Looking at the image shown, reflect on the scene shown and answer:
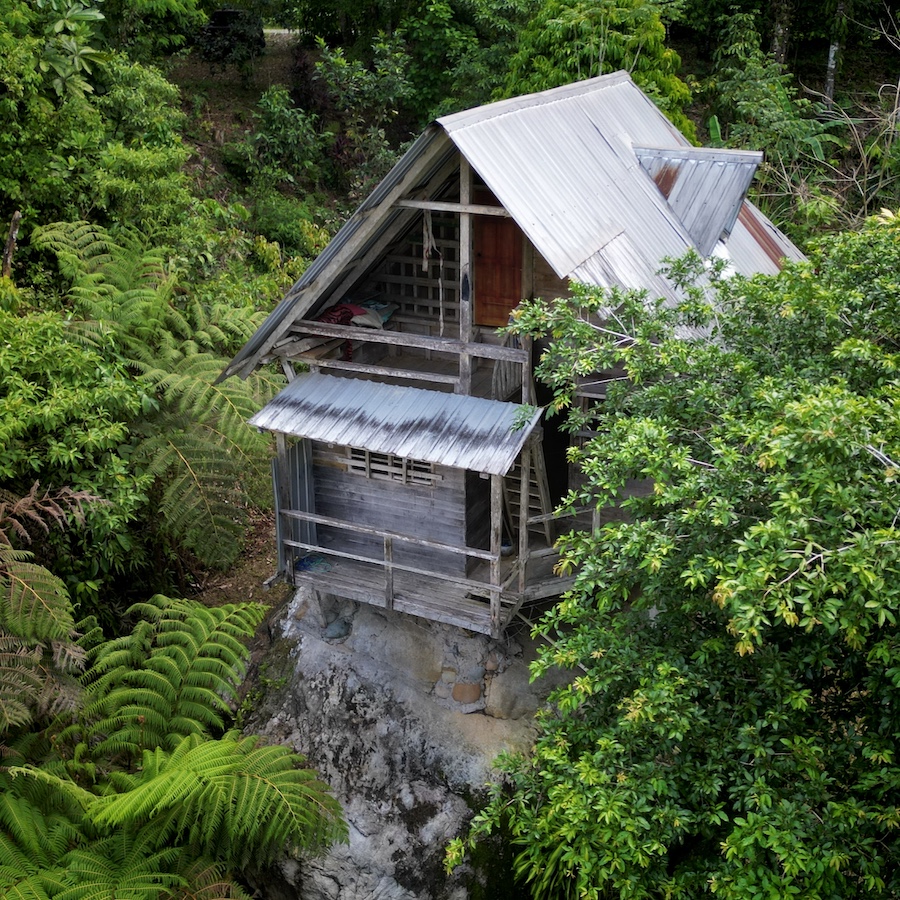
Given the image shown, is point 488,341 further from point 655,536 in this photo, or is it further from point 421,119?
point 421,119

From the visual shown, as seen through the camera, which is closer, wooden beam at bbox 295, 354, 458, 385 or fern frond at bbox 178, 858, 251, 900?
fern frond at bbox 178, 858, 251, 900

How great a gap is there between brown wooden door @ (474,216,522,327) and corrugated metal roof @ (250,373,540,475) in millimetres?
1068

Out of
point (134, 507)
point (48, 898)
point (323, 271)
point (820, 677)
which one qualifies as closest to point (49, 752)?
point (48, 898)

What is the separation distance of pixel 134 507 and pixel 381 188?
5.16m

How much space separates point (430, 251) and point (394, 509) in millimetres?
3071

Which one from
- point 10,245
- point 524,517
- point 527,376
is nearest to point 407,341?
point 527,376

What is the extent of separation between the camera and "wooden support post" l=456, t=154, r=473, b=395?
9.52 meters

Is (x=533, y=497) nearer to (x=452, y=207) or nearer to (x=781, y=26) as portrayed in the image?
(x=452, y=207)

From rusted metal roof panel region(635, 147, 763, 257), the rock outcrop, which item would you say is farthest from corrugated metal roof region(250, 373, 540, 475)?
rusted metal roof panel region(635, 147, 763, 257)

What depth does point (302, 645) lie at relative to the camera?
1234 cm

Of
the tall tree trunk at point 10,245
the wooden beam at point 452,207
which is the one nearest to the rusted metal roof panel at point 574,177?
the wooden beam at point 452,207

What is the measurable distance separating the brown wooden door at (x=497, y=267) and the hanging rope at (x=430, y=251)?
502 mm

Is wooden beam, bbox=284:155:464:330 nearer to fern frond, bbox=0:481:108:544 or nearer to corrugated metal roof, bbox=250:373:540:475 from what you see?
corrugated metal roof, bbox=250:373:540:475

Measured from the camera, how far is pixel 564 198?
32.3 feet
